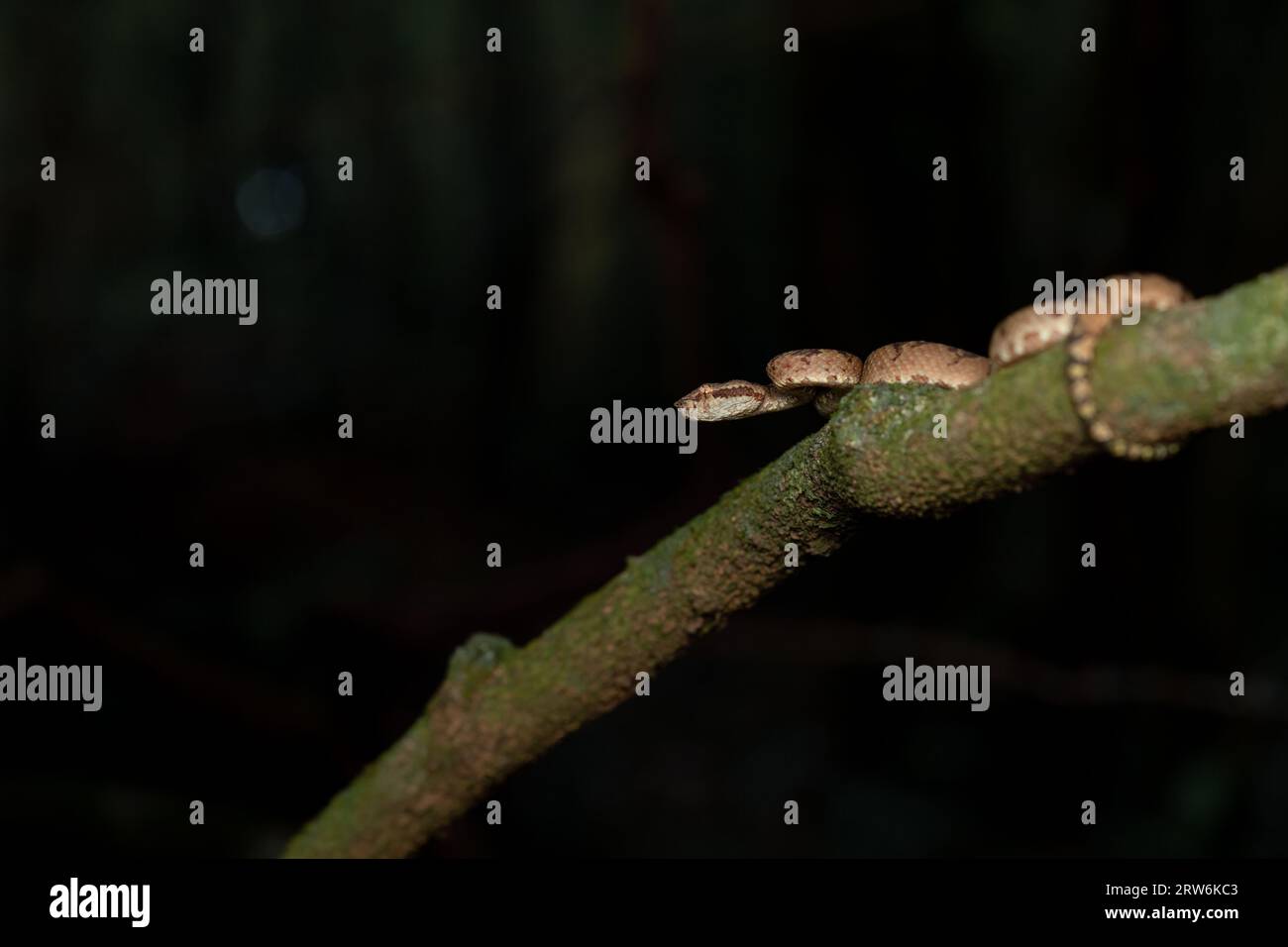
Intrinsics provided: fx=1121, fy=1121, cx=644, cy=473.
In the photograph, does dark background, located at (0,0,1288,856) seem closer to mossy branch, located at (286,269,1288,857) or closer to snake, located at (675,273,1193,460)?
snake, located at (675,273,1193,460)

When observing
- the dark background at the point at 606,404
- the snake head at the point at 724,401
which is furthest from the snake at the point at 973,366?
the dark background at the point at 606,404

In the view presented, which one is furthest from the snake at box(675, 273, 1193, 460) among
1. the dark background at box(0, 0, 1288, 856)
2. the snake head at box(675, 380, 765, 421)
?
the dark background at box(0, 0, 1288, 856)

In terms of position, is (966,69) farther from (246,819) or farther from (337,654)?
(246,819)

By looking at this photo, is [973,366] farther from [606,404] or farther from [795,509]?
[606,404]

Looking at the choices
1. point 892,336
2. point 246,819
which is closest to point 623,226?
point 892,336

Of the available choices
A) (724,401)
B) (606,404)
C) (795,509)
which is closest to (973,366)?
(795,509)

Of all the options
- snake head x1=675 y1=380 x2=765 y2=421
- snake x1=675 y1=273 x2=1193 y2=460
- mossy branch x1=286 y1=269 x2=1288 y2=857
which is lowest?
mossy branch x1=286 y1=269 x2=1288 y2=857

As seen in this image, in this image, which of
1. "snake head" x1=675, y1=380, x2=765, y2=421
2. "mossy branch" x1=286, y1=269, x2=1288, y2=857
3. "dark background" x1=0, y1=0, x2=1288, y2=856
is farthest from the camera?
"dark background" x1=0, y1=0, x2=1288, y2=856
